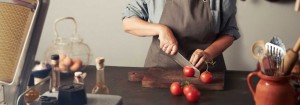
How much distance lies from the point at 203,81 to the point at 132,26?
441 millimetres

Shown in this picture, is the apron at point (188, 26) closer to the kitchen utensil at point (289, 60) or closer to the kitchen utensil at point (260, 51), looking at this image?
the kitchen utensil at point (260, 51)

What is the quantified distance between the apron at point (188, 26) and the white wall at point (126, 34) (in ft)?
2.89

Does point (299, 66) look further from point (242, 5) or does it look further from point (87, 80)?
point (242, 5)

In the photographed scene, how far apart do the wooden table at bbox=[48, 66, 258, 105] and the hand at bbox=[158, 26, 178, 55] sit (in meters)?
0.17

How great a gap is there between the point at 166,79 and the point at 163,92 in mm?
69

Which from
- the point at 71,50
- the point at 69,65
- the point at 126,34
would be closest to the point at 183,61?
the point at 69,65

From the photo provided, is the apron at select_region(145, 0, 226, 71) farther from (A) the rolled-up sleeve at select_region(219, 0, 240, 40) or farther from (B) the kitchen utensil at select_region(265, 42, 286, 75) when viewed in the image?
(B) the kitchen utensil at select_region(265, 42, 286, 75)

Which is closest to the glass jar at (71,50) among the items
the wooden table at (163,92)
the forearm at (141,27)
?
the wooden table at (163,92)

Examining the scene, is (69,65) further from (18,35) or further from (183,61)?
(18,35)

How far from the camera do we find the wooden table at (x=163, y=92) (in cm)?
125

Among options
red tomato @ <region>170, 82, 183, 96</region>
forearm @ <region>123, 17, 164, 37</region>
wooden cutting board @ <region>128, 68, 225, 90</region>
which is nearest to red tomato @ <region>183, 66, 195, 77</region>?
wooden cutting board @ <region>128, 68, 225, 90</region>

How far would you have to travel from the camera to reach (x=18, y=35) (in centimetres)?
74

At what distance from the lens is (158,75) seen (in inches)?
56.6

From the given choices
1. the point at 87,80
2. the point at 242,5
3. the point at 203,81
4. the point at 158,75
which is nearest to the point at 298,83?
the point at 203,81
